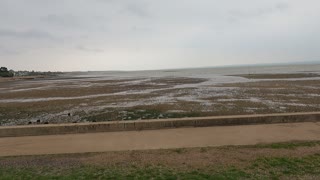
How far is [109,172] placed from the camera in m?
5.66

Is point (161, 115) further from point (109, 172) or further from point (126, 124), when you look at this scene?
point (109, 172)

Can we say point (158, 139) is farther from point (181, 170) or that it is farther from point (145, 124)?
point (181, 170)

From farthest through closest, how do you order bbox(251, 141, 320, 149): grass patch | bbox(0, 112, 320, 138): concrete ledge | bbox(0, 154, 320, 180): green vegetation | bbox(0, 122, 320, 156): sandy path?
bbox(0, 112, 320, 138): concrete ledge < bbox(0, 122, 320, 156): sandy path < bbox(251, 141, 320, 149): grass patch < bbox(0, 154, 320, 180): green vegetation

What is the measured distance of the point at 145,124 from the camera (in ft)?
29.9

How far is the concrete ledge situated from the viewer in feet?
29.0

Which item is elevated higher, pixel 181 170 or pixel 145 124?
pixel 145 124

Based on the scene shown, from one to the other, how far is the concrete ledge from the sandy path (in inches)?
10.3

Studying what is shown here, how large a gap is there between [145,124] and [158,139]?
115 cm

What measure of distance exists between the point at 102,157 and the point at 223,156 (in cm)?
244

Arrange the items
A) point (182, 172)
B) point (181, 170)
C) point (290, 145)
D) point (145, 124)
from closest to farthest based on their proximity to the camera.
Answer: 1. point (182, 172)
2. point (181, 170)
3. point (290, 145)
4. point (145, 124)

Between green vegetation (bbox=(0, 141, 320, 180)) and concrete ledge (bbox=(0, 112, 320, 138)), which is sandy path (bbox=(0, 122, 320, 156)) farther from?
green vegetation (bbox=(0, 141, 320, 180))

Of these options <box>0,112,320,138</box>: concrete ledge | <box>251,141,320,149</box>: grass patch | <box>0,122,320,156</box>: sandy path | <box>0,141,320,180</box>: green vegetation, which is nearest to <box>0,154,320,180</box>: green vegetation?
<box>0,141,320,180</box>: green vegetation

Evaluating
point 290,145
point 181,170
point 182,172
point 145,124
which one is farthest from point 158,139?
point 290,145

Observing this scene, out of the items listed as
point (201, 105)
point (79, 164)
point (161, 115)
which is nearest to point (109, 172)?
point (79, 164)
